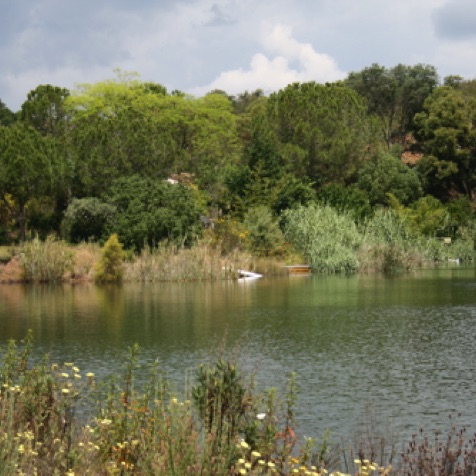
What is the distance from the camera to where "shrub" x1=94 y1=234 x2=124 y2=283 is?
35.7 m

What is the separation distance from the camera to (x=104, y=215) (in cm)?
4119

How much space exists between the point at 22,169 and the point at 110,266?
8.84m

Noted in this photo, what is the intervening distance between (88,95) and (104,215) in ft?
80.0

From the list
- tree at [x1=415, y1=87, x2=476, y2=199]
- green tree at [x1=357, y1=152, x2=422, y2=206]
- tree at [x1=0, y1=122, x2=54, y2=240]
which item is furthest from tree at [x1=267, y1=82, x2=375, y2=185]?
tree at [x1=0, y1=122, x2=54, y2=240]

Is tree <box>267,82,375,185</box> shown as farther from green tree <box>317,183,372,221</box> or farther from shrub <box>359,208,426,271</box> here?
shrub <box>359,208,426,271</box>

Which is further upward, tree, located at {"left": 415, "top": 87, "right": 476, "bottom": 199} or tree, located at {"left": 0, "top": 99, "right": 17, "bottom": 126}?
tree, located at {"left": 0, "top": 99, "right": 17, "bottom": 126}

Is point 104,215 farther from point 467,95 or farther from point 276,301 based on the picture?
point 467,95

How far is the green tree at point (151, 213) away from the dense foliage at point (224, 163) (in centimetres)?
7

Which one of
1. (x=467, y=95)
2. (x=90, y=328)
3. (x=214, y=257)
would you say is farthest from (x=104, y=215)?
(x=467, y=95)

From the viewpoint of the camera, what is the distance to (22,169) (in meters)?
41.8

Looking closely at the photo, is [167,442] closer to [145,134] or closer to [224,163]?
[145,134]

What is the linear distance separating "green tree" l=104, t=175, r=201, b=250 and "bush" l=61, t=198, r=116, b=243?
53cm

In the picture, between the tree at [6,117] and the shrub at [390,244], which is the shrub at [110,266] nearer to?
the shrub at [390,244]

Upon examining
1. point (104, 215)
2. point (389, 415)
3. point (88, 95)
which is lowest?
point (389, 415)
